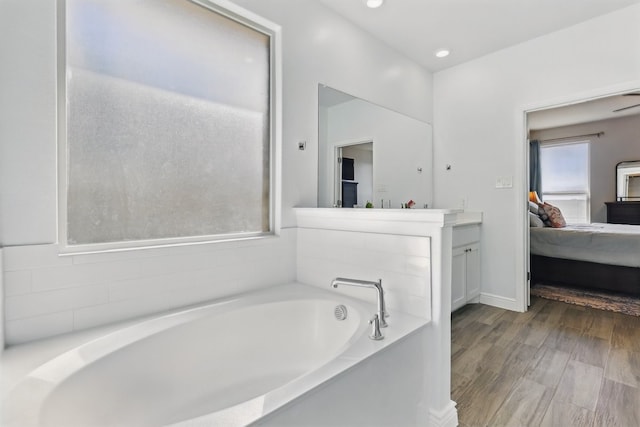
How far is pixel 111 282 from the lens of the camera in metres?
1.40

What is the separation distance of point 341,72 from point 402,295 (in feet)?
5.96

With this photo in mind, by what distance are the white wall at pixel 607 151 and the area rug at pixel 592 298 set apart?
117 inches

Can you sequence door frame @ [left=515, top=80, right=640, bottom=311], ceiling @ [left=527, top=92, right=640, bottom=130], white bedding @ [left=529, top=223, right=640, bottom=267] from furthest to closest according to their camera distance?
ceiling @ [left=527, top=92, right=640, bottom=130]
white bedding @ [left=529, top=223, right=640, bottom=267]
door frame @ [left=515, top=80, right=640, bottom=311]

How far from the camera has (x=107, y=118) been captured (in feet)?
4.78

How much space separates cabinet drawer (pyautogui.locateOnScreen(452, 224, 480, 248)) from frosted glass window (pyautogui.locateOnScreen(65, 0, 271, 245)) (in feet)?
5.63

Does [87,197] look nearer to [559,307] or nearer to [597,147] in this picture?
[559,307]

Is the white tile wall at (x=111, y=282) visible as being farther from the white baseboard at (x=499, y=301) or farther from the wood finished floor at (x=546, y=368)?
the white baseboard at (x=499, y=301)

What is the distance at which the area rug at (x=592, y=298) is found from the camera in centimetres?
294

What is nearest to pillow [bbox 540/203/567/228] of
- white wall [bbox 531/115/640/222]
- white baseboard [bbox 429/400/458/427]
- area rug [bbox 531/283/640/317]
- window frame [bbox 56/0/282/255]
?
area rug [bbox 531/283/640/317]

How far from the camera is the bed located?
317 cm

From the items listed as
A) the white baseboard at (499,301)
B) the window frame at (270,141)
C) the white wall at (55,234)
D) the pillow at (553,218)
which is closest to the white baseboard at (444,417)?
the white wall at (55,234)

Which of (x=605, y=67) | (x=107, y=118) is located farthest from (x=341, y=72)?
(x=605, y=67)

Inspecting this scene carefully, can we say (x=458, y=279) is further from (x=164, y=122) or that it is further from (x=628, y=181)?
(x=628, y=181)

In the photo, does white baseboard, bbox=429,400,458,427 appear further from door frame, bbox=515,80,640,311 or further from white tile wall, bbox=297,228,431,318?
door frame, bbox=515,80,640,311
